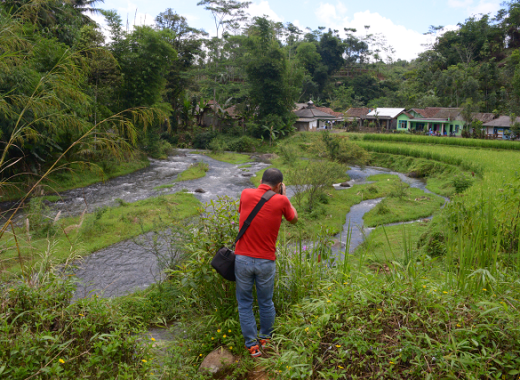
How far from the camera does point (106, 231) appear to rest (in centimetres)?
1119

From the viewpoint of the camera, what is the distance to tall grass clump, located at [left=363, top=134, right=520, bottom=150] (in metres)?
24.3

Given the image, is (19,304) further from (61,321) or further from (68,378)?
(68,378)

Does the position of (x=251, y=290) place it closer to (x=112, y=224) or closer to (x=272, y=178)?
(x=272, y=178)

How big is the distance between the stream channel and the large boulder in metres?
1.16

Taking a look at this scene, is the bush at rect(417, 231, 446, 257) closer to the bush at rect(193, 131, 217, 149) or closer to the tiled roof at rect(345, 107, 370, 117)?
the bush at rect(193, 131, 217, 149)

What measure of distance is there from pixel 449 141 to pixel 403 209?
1679 cm

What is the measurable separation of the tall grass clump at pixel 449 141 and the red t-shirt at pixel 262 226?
86.7 ft

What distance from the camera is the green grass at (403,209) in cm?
1329

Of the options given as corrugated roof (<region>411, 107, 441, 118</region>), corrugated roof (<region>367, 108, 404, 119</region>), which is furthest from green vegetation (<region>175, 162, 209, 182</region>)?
corrugated roof (<region>411, 107, 441, 118</region>)

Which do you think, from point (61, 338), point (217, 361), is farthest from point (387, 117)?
point (61, 338)

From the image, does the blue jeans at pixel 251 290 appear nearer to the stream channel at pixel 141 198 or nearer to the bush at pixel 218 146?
the stream channel at pixel 141 198

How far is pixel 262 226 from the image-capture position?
3090mm

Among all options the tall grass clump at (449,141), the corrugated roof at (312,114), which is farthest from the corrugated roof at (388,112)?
the tall grass clump at (449,141)

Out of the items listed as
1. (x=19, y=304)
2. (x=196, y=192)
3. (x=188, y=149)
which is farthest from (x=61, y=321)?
(x=188, y=149)
